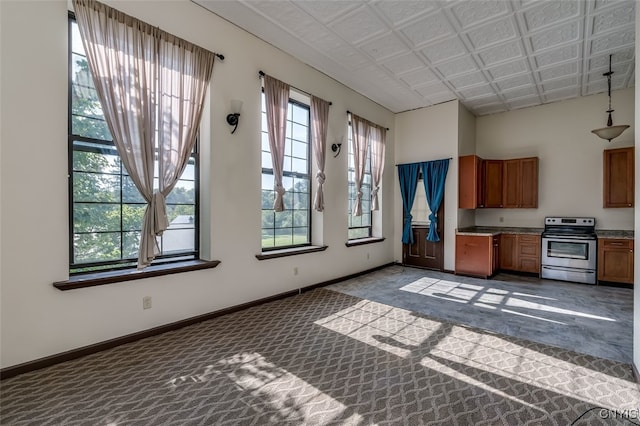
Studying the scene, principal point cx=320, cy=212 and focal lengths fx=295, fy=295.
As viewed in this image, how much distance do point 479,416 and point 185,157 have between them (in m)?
3.39

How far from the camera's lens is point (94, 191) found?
2.81 metres

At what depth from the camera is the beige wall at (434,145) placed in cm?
611

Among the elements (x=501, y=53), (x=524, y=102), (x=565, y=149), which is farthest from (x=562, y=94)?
(x=501, y=53)

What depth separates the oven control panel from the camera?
5680 mm

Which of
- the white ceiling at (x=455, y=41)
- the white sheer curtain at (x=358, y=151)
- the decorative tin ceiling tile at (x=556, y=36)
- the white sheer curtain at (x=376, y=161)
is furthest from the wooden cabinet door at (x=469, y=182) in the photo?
the decorative tin ceiling tile at (x=556, y=36)

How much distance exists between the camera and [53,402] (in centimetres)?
199

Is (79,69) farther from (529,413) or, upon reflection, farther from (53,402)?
(529,413)

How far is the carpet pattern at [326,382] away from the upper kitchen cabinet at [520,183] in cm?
423

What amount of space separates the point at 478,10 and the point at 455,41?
2.05ft

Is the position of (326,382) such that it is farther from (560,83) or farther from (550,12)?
(560,83)

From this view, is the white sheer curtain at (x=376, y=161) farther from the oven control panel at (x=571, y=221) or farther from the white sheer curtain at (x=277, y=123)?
the oven control panel at (x=571, y=221)

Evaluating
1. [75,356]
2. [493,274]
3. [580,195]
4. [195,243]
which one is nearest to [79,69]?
[195,243]

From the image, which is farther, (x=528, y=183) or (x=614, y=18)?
(x=528, y=183)

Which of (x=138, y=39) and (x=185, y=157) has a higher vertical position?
(x=138, y=39)
